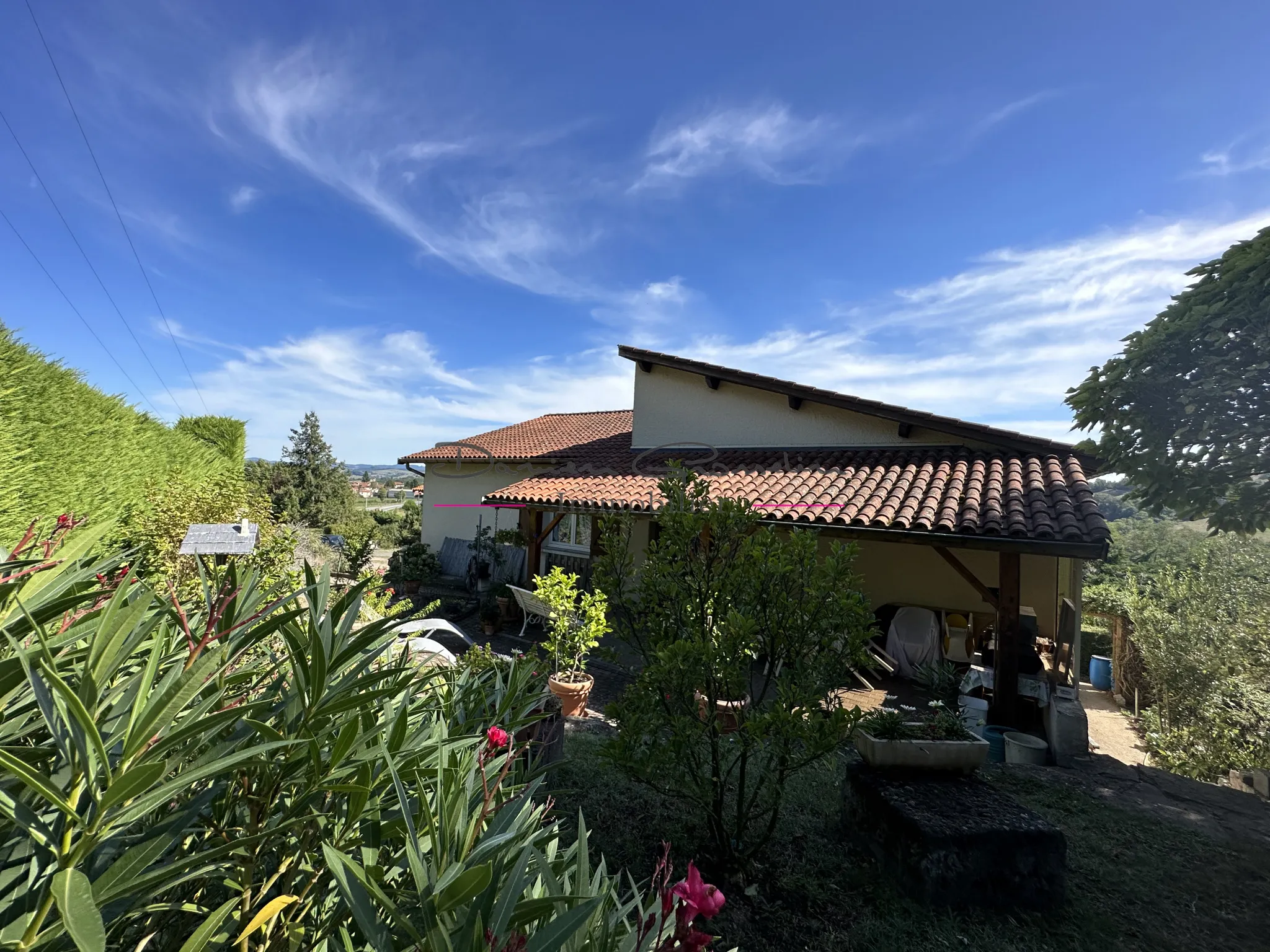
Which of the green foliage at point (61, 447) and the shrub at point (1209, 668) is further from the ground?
the green foliage at point (61, 447)

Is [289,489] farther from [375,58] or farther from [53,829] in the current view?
[53,829]

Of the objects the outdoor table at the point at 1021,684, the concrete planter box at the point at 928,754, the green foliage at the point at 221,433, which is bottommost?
the outdoor table at the point at 1021,684

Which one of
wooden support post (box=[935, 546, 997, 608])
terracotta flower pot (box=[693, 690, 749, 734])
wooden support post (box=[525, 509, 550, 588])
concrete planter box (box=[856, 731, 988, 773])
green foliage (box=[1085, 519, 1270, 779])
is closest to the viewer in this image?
terracotta flower pot (box=[693, 690, 749, 734])

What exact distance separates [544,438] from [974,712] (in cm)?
A: 1480

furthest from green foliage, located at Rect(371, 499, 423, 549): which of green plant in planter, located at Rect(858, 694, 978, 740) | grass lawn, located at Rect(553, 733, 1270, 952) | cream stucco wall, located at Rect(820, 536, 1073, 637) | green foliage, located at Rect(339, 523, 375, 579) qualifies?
green plant in planter, located at Rect(858, 694, 978, 740)

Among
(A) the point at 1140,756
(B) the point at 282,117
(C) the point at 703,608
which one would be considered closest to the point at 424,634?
(C) the point at 703,608

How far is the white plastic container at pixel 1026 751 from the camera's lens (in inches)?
219

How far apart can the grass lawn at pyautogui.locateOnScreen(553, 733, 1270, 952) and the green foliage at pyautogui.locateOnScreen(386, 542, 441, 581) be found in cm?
1019

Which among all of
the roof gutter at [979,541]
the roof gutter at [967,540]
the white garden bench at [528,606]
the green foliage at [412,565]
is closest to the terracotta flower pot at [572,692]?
the roof gutter at [967,540]

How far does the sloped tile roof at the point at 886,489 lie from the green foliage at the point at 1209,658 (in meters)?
1.22

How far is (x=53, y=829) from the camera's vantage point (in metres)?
0.90

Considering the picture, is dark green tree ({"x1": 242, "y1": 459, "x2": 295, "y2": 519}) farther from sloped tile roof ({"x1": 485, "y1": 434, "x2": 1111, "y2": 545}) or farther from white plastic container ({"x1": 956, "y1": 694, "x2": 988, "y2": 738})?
white plastic container ({"x1": 956, "y1": 694, "x2": 988, "y2": 738})

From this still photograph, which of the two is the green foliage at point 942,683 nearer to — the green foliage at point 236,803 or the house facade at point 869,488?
the house facade at point 869,488

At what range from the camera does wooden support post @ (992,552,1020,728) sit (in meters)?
6.14
